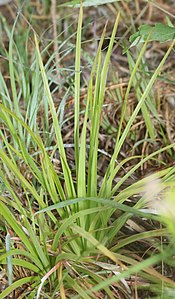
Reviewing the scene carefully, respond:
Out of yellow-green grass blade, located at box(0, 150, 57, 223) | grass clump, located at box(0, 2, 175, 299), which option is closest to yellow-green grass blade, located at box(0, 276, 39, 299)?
grass clump, located at box(0, 2, 175, 299)

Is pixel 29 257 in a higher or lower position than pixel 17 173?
lower

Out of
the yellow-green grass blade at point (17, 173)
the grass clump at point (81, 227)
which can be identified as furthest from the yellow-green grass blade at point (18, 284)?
the yellow-green grass blade at point (17, 173)

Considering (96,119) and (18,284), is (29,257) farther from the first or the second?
(96,119)

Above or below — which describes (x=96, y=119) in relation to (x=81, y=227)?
above

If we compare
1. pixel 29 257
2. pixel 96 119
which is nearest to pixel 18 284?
pixel 29 257

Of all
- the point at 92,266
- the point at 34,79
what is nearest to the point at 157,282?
the point at 92,266

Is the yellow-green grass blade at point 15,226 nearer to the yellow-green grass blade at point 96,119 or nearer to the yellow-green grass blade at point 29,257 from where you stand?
the yellow-green grass blade at point 29,257

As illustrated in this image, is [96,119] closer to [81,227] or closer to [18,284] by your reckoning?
[81,227]

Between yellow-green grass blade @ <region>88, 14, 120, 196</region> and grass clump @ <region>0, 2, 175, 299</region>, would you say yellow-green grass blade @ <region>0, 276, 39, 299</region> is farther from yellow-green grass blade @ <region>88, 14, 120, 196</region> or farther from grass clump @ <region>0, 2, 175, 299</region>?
yellow-green grass blade @ <region>88, 14, 120, 196</region>

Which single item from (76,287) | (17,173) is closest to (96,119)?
(17,173)

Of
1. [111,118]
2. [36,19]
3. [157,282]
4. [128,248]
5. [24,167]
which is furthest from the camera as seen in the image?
[36,19]

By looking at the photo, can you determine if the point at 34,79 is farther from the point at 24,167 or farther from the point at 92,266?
the point at 92,266
